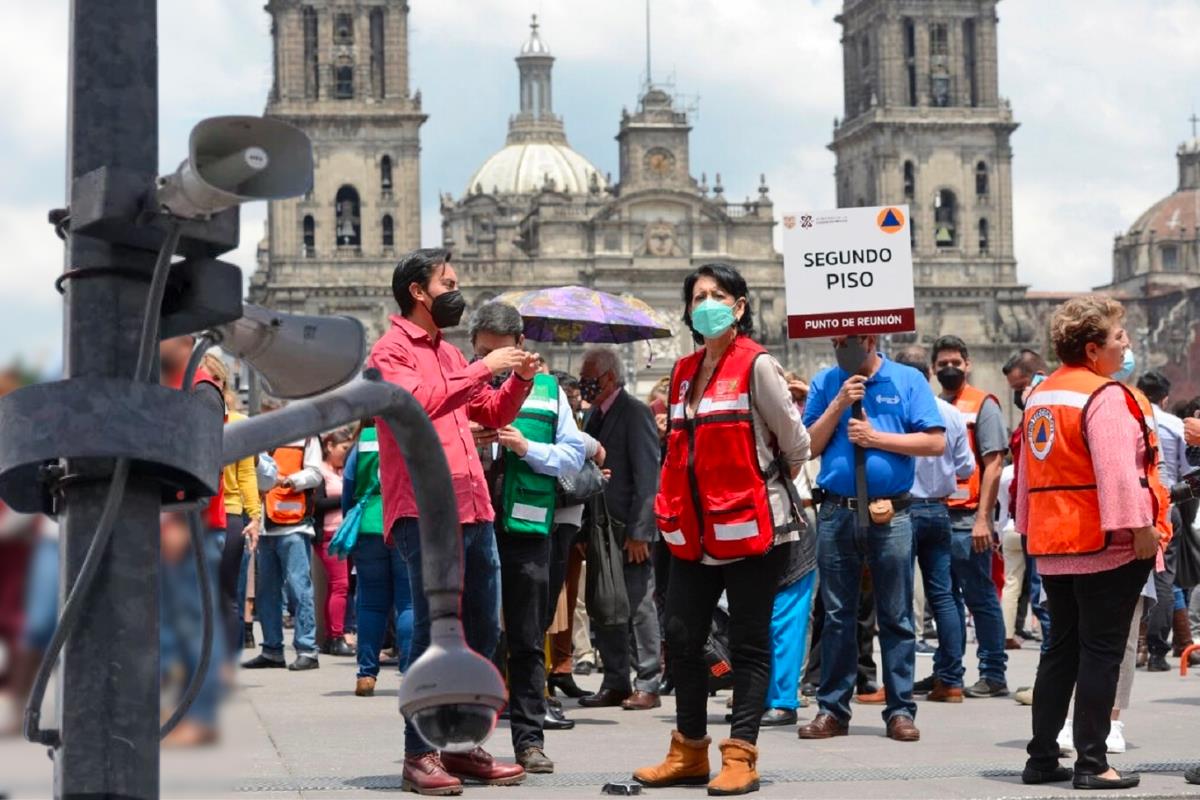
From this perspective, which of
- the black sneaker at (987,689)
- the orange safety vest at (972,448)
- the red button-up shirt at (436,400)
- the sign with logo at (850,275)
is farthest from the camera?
the orange safety vest at (972,448)

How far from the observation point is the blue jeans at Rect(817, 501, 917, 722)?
27.6ft

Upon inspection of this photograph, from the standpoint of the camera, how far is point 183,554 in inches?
86.0

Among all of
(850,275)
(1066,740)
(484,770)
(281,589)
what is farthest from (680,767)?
(281,589)

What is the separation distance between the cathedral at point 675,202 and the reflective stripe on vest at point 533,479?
198ft

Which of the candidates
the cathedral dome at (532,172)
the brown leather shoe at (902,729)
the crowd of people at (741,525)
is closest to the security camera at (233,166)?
the crowd of people at (741,525)

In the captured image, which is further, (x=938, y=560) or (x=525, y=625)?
(x=938, y=560)

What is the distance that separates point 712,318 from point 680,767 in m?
1.50

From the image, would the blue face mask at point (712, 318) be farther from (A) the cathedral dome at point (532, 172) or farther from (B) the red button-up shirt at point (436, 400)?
(A) the cathedral dome at point (532, 172)

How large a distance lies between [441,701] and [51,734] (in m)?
0.43

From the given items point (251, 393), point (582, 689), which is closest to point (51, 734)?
point (582, 689)

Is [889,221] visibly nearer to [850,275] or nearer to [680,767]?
[850,275]

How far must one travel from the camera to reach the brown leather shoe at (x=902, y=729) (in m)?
8.19

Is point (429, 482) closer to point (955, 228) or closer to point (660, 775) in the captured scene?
point (660, 775)

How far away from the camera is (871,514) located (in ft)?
27.6
